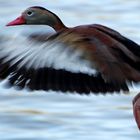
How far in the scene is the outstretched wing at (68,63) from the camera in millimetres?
5469

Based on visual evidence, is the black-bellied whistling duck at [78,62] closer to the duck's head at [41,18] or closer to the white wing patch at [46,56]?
the white wing patch at [46,56]

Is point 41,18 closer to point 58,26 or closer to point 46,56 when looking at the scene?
point 58,26

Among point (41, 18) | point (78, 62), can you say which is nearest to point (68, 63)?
point (78, 62)

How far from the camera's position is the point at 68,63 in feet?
18.2

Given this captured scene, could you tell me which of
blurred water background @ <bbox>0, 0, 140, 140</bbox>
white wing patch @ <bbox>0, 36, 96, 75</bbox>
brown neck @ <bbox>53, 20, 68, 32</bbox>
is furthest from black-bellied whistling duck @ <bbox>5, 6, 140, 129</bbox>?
blurred water background @ <bbox>0, 0, 140, 140</bbox>

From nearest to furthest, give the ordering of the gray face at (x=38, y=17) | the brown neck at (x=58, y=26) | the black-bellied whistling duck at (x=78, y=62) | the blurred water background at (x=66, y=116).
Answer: the black-bellied whistling duck at (x=78, y=62), the brown neck at (x=58, y=26), the gray face at (x=38, y=17), the blurred water background at (x=66, y=116)

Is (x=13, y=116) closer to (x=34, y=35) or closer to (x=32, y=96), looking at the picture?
(x=32, y=96)

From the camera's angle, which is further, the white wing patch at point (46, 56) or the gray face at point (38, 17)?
the gray face at point (38, 17)

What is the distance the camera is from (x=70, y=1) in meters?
10.8

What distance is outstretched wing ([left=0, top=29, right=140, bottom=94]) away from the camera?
17.9 feet

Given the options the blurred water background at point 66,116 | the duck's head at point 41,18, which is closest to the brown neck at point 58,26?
the duck's head at point 41,18

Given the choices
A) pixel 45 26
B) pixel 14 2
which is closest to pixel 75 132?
pixel 45 26

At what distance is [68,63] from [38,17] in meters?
0.65

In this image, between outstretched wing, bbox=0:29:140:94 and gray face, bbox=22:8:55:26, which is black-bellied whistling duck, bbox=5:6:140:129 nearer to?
outstretched wing, bbox=0:29:140:94
